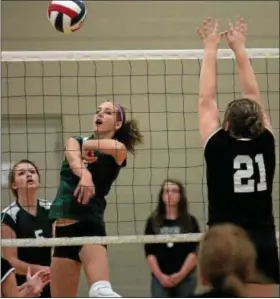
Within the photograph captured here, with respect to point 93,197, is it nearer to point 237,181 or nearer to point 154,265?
point 237,181

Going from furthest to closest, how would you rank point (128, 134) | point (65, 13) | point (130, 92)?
point (130, 92)
point (128, 134)
point (65, 13)

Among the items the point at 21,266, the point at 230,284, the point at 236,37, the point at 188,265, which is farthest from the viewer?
the point at 188,265

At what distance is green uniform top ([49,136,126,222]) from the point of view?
507cm

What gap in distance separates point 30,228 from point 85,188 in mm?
1111

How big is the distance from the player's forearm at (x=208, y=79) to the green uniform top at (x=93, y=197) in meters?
1.17

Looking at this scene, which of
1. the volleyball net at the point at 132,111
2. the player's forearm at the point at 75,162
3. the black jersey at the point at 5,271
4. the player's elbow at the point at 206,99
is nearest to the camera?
the player's elbow at the point at 206,99

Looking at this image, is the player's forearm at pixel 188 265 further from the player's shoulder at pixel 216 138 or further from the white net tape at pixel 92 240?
the player's shoulder at pixel 216 138

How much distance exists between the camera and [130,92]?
7.93 meters

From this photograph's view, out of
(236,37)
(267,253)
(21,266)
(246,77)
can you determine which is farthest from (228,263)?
(21,266)

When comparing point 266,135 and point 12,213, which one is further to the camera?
point 12,213

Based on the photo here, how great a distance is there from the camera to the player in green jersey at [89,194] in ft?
16.3

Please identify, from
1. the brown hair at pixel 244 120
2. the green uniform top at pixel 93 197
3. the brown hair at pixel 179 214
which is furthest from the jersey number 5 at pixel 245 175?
the brown hair at pixel 179 214

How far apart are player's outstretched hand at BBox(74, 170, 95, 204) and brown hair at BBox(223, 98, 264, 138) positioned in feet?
3.90

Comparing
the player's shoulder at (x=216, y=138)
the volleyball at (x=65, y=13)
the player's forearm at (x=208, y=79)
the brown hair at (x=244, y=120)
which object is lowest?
the player's shoulder at (x=216, y=138)
